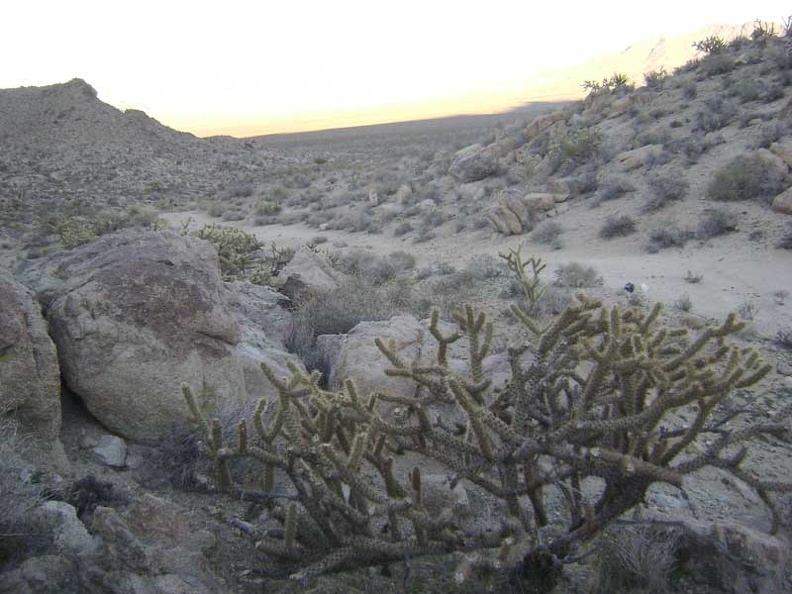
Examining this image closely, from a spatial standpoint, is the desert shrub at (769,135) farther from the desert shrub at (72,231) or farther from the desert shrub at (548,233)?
the desert shrub at (72,231)

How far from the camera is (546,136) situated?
20969 millimetres

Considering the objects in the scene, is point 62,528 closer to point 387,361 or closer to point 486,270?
point 387,361

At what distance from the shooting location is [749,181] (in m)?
11.7

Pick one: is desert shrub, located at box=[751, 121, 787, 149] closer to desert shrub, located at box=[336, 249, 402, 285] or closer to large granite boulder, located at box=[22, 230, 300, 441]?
desert shrub, located at box=[336, 249, 402, 285]

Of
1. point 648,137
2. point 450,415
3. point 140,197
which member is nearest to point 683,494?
point 450,415

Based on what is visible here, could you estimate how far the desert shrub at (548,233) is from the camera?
13242mm

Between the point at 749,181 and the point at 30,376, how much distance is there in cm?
1203

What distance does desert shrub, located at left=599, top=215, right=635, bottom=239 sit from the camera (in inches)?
487

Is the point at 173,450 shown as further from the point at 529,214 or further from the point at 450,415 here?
the point at 529,214

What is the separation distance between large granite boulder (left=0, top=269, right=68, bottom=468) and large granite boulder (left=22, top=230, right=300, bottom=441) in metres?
0.32

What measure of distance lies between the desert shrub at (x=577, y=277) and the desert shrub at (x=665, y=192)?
3.54 metres

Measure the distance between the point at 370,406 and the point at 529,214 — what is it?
39.6 feet

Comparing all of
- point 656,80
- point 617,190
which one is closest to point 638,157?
point 617,190

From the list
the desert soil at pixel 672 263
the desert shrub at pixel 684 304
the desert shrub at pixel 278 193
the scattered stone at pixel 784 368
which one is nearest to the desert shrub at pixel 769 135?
the desert soil at pixel 672 263
